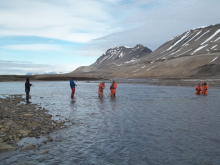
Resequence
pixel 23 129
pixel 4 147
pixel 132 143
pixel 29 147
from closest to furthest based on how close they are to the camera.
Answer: pixel 4 147 → pixel 29 147 → pixel 132 143 → pixel 23 129

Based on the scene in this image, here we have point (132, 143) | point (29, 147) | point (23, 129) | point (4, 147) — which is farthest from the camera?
point (23, 129)

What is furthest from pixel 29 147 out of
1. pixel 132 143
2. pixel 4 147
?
pixel 132 143

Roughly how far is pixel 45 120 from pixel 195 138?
8.10m

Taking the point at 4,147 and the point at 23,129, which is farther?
the point at 23,129

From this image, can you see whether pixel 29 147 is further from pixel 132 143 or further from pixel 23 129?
pixel 132 143

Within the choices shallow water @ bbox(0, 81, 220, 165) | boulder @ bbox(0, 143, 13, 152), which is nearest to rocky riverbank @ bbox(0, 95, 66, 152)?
boulder @ bbox(0, 143, 13, 152)

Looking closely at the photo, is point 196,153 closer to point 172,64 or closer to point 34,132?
point 34,132

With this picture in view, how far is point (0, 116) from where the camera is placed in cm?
1313

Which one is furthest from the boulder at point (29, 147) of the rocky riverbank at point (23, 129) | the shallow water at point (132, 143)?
the shallow water at point (132, 143)

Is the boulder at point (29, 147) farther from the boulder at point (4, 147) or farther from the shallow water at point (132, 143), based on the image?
the boulder at point (4, 147)

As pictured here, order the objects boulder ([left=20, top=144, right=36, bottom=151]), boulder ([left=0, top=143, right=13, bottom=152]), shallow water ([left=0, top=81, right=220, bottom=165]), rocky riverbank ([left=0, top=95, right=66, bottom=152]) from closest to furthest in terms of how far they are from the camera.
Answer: shallow water ([left=0, top=81, right=220, bottom=165]), boulder ([left=0, top=143, right=13, bottom=152]), boulder ([left=20, top=144, right=36, bottom=151]), rocky riverbank ([left=0, top=95, right=66, bottom=152])

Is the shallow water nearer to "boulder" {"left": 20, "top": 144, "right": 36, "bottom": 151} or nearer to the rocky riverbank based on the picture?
"boulder" {"left": 20, "top": 144, "right": 36, "bottom": 151}

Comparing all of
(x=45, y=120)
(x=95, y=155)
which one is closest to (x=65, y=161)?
(x=95, y=155)

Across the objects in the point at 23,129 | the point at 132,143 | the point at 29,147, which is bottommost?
the point at 132,143
